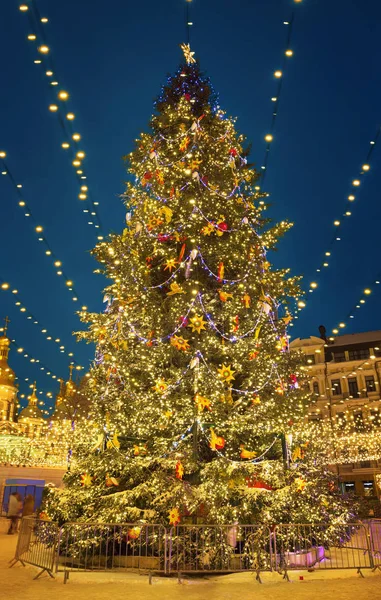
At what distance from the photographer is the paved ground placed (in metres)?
7.02

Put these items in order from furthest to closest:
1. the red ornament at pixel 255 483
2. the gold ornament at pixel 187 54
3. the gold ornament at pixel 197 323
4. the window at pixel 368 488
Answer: the window at pixel 368 488, the gold ornament at pixel 187 54, the gold ornament at pixel 197 323, the red ornament at pixel 255 483

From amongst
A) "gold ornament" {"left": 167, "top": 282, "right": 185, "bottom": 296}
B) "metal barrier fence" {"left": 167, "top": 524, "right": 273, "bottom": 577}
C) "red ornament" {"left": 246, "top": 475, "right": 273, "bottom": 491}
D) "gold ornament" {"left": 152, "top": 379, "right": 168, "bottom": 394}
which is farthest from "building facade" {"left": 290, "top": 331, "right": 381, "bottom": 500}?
"metal barrier fence" {"left": 167, "top": 524, "right": 273, "bottom": 577}

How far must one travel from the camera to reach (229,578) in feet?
28.0

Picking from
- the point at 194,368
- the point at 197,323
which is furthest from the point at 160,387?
the point at 197,323

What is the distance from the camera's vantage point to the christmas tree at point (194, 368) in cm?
980

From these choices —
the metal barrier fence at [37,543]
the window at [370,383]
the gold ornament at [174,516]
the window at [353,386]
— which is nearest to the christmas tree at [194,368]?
the gold ornament at [174,516]

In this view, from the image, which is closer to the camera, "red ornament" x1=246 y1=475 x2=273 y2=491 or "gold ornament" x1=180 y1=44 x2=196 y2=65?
"red ornament" x1=246 y1=475 x2=273 y2=491

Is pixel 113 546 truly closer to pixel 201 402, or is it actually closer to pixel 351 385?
pixel 201 402

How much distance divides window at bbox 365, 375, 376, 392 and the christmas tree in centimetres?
3175

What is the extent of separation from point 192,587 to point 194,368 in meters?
4.27

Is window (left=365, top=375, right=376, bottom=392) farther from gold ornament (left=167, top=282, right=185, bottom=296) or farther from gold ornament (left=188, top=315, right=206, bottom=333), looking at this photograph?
gold ornament (left=167, top=282, right=185, bottom=296)

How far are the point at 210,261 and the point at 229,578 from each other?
705cm

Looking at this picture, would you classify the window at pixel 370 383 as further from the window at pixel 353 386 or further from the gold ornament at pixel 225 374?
the gold ornament at pixel 225 374

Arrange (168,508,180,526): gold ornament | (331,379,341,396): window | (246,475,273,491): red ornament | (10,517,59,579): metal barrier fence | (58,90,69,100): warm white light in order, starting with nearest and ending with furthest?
(10,517,59,579): metal barrier fence, (168,508,180,526): gold ornament, (58,90,69,100): warm white light, (246,475,273,491): red ornament, (331,379,341,396): window
